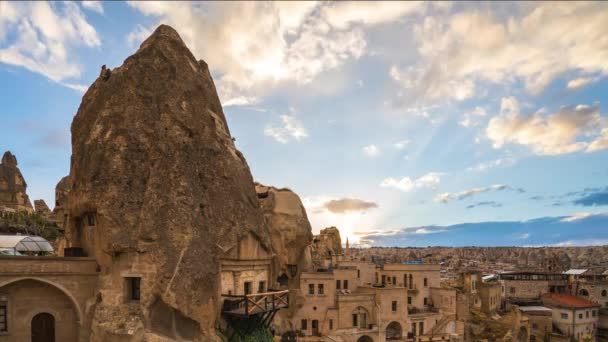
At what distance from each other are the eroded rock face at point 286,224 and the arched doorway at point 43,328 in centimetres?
2292

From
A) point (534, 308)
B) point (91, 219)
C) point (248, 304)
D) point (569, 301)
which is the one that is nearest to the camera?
point (91, 219)

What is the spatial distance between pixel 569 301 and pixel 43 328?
75.3 meters

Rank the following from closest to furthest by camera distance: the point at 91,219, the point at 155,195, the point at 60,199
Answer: the point at 155,195 → the point at 91,219 → the point at 60,199

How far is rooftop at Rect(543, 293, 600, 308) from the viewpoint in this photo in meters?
68.6

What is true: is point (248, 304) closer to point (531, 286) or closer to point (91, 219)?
point (91, 219)

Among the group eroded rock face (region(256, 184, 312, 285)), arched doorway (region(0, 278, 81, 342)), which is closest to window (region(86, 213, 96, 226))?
arched doorway (region(0, 278, 81, 342))

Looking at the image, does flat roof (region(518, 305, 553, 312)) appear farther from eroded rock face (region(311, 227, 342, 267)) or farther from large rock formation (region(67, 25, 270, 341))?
large rock formation (region(67, 25, 270, 341))

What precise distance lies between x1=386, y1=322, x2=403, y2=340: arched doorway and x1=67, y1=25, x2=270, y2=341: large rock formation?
105 ft

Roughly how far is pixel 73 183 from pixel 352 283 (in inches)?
1476

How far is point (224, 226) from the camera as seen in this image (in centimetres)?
2712

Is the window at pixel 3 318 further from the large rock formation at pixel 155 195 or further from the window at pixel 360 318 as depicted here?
the window at pixel 360 318

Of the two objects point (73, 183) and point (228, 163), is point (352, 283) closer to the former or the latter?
point (228, 163)

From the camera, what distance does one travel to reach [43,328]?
2564 cm

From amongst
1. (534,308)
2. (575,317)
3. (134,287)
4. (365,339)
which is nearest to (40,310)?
(134,287)
